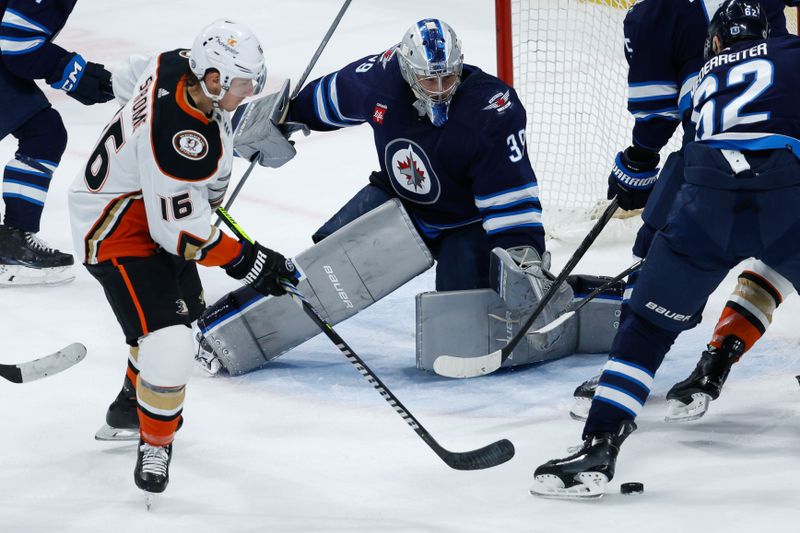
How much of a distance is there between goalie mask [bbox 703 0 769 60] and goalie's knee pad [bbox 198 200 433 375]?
1.14 metres

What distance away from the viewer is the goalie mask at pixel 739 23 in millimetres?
3051

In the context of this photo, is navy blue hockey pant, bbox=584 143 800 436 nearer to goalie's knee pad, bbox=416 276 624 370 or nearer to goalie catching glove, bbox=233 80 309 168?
goalie's knee pad, bbox=416 276 624 370

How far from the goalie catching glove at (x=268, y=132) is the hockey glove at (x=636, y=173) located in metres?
1.10

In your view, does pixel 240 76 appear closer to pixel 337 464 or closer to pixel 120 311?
pixel 120 311

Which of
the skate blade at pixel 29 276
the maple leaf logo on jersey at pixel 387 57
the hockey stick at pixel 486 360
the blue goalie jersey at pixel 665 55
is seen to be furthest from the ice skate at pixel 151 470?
the skate blade at pixel 29 276

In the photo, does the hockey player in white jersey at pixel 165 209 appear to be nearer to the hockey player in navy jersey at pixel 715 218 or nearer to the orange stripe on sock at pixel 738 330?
the hockey player in navy jersey at pixel 715 218

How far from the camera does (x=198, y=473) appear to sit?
3.24 m

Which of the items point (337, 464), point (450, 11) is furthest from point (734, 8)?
point (450, 11)

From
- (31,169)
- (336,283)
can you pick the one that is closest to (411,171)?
(336,283)

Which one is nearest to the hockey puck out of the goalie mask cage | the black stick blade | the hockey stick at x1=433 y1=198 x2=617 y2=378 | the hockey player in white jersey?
the black stick blade

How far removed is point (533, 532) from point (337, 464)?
0.65 metres

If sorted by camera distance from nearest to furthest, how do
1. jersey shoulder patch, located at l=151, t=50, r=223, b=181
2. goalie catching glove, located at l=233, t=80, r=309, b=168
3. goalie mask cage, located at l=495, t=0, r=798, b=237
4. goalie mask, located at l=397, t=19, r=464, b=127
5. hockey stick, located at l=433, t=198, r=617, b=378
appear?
jersey shoulder patch, located at l=151, t=50, r=223, b=181 → hockey stick, located at l=433, t=198, r=617, b=378 → goalie mask, located at l=397, t=19, r=464, b=127 → goalie catching glove, located at l=233, t=80, r=309, b=168 → goalie mask cage, located at l=495, t=0, r=798, b=237

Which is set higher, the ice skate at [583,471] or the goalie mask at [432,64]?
the goalie mask at [432,64]

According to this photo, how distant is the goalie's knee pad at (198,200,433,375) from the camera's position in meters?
3.84
